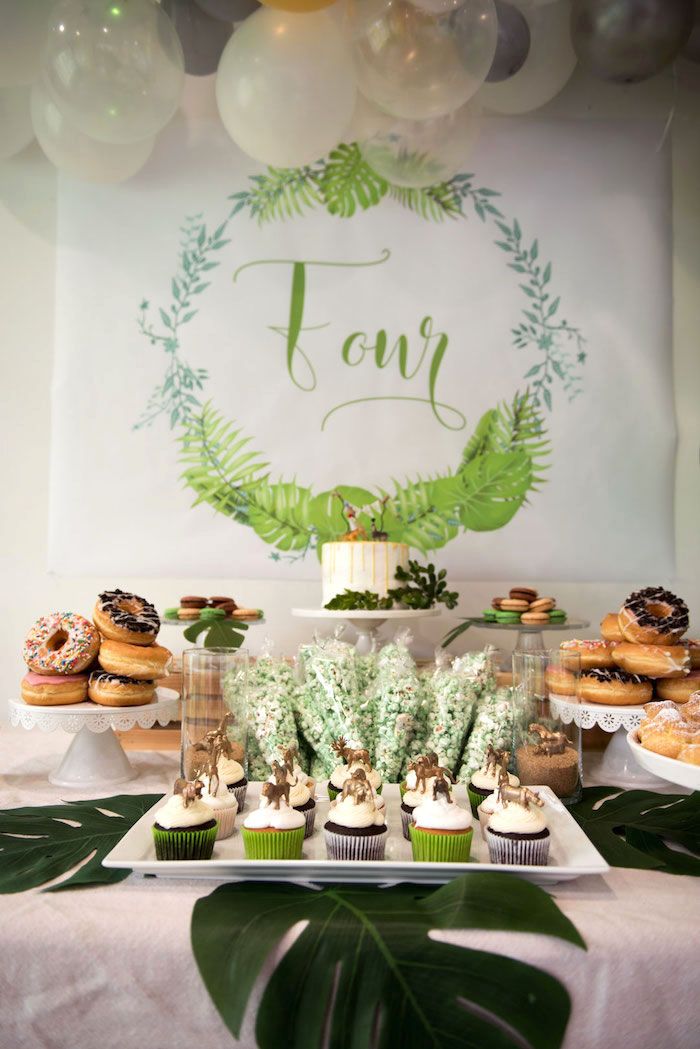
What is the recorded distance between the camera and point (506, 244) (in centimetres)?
260

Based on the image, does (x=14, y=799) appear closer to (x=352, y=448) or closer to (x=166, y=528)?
(x=166, y=528)

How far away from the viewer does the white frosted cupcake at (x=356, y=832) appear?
3.55 feet

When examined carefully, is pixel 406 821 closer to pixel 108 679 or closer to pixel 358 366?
pixel 108 679

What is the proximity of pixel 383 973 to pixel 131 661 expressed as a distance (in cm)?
89

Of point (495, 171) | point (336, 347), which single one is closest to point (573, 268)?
point (495, 171)

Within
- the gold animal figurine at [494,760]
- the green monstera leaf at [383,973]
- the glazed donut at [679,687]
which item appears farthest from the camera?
the glazed donut at [679,687]

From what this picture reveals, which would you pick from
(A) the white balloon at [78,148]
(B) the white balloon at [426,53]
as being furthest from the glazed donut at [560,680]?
(A) the white balloon at [78,148]

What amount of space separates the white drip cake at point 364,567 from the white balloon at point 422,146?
1.05 m

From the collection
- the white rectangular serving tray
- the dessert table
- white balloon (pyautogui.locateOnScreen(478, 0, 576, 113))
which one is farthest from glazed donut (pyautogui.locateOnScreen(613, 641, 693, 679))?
white balloon (pyautogui.locateOnScreen(478, 0, 576, 113))

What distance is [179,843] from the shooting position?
1055 millimetres

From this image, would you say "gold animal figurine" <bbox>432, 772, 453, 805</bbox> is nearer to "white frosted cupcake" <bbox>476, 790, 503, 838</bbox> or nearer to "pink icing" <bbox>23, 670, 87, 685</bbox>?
"white frosted cupcake" <bbox>476, 790, 503, 838</bbox>

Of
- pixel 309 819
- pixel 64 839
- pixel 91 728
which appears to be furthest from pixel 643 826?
pixel 91 728

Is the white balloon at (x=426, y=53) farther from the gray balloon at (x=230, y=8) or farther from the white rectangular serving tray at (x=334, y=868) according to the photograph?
the white rectangular serving tray at (x=334, y=868)

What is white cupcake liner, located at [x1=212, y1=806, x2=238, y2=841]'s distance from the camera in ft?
3.78
